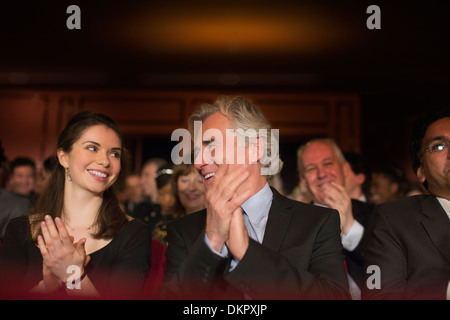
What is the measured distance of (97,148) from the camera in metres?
1.81

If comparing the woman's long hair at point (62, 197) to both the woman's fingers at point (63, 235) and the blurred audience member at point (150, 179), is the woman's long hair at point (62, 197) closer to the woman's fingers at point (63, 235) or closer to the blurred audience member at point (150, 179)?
the woman's fingers at point (63, 235)

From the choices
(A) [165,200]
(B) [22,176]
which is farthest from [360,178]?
(B) [22,176]

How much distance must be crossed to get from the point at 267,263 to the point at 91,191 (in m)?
0.88

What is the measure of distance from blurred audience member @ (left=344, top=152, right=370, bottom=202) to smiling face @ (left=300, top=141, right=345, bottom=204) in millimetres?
400

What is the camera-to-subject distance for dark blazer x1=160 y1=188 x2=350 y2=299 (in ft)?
4.04

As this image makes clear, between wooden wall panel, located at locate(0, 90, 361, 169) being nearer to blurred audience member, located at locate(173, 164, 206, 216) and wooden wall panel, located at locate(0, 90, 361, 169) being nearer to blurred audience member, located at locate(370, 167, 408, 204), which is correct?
blurred audience member, located at locate(370, 167, 408, 204)

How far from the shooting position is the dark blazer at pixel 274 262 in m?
1.23

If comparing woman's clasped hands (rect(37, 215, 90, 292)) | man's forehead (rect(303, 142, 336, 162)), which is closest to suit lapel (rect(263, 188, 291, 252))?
woman's clasped hands (rect(37, 215, 90, 292))

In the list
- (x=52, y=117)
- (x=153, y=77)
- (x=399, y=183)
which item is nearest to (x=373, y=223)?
(x=399, y=183)

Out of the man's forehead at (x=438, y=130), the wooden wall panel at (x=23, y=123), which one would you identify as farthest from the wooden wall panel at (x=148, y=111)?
the man's forehead at (x=438, y=130)

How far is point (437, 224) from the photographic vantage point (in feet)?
5.16

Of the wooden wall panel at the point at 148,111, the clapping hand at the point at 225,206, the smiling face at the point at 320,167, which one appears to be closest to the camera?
the clapping hand at the point at 225,206

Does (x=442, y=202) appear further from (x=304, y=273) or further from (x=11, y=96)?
(x=11, y=96)
